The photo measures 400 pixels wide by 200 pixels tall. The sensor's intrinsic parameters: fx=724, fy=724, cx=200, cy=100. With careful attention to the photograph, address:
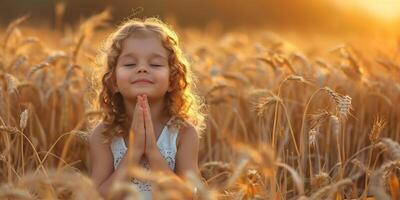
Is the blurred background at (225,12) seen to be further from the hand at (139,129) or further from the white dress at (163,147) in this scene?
the hand at (139,129)

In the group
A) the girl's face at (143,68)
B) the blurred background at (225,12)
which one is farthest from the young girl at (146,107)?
the blurred background at (225,12)

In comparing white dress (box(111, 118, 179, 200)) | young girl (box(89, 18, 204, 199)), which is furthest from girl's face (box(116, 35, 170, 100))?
white dress (box(111, 118, 179, 200))

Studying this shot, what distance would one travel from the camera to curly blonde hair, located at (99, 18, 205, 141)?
2945 millimetres

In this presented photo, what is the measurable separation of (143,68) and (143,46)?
12 centimetres

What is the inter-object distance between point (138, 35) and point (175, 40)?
16cm

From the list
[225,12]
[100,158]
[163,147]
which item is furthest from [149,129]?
[225,12]

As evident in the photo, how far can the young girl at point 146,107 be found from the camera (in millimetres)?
2795

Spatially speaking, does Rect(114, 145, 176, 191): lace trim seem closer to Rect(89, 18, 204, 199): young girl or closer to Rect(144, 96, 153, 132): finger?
Rect(89, 18, 204, 199): young girl

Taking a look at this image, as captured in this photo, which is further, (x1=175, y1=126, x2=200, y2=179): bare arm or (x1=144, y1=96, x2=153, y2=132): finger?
(x1=175, y1=126, x2=200, y2=179): bare arm

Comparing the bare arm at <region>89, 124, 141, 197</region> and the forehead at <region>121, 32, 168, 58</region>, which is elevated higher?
the forehead at <region>121, 32, 168, 58</region>

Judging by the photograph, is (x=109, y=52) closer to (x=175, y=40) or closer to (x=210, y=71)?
(x=175, y=40)

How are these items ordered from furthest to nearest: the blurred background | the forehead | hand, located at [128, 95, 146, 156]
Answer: the blurred background < the forehead < hand, located at [128, 95, 146, 156]

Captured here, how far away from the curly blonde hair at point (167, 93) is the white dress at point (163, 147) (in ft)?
0.11

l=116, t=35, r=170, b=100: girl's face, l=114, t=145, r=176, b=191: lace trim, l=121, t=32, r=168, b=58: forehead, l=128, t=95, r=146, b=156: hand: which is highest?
l=121, t=32, r=168, b=58: forehead
